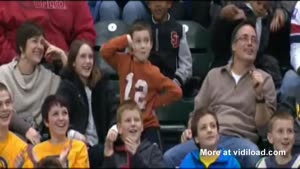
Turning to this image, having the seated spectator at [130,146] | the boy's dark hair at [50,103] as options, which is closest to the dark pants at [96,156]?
the seated spectator at [130,146]

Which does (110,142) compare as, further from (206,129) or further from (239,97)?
(239,97)

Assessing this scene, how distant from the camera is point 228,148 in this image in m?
7.24

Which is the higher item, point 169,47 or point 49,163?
point 169,47

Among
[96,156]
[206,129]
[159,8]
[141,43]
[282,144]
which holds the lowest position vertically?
[96,156]

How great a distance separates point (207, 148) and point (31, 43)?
1.55 metres

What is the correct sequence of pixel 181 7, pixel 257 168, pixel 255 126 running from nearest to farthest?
1. pixel 257 168
2. pixel 255 126
3. pixel 181 7

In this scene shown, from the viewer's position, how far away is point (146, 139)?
718cm

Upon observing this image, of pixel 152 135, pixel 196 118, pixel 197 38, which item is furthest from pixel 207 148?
pixel 197 38

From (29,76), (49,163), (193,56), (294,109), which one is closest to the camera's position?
(49,163)

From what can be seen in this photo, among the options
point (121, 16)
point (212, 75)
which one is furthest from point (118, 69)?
point (121, 16)

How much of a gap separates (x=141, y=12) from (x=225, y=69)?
1.31 m

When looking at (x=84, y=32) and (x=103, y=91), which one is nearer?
(x=103, y=91)

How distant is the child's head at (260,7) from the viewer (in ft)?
27.7

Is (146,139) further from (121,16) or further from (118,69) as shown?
(121,16)
